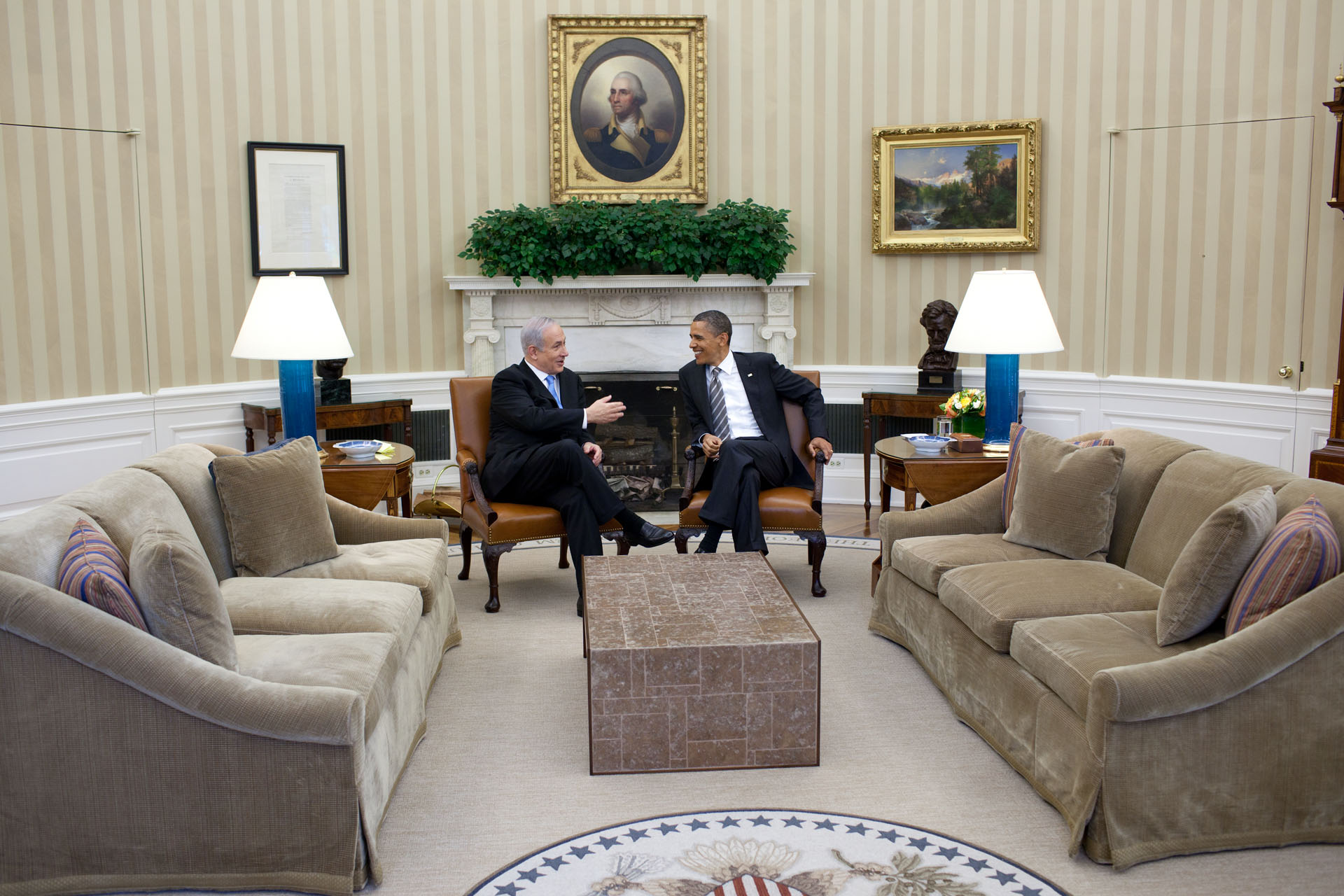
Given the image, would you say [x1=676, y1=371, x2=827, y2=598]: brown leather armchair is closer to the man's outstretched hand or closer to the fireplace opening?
the man's outstretched hand

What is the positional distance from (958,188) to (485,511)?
3781mm

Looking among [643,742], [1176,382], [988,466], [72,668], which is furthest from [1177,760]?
[1176,382]

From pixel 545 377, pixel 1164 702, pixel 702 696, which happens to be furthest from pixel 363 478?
pixel 1164 702

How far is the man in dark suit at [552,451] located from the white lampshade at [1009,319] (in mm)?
1595

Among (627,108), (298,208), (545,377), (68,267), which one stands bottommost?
(545,377)

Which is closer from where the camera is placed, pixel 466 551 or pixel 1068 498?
pixel 1068 498

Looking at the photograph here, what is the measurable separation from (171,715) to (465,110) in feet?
17.2

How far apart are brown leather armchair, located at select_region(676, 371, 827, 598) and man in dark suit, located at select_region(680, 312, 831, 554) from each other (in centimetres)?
6

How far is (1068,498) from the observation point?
3.89 metres

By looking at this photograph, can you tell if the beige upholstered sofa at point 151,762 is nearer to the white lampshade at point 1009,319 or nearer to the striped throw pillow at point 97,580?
the striped throw pillow at point 97,580

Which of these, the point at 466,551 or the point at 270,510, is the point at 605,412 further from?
the point at 270,510

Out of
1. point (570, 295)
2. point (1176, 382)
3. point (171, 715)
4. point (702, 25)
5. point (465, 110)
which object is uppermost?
point (702, 25)

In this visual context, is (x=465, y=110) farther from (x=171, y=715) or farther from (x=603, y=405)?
(x=171, y=715)

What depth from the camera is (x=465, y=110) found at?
6996 mm
